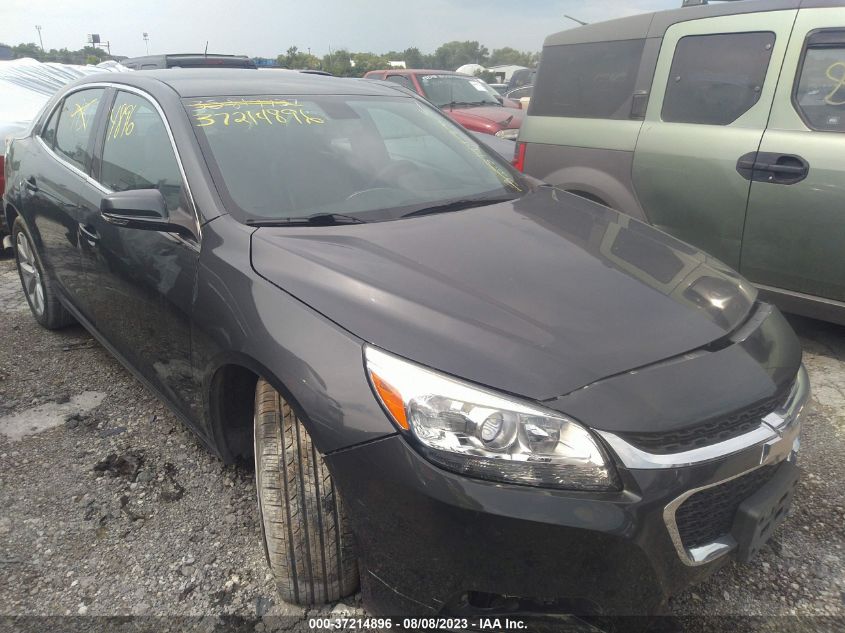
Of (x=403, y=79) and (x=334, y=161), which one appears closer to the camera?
(x=334, y=161)

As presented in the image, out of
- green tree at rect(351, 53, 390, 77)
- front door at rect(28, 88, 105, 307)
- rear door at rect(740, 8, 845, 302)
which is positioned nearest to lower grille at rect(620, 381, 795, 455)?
rear door at rect(740, 8, 845, 302)

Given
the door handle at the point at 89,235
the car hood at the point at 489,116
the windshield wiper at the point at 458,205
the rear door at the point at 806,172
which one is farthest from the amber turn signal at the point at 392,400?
the car hood at the point at 489,116

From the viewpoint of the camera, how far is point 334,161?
2.54 meters

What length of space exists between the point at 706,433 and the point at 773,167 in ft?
7.87

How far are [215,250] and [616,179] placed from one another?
2773 millimetres

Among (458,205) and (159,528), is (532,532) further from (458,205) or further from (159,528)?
(159,528)

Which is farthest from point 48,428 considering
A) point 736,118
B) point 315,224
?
point 736,118

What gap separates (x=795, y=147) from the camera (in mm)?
3322

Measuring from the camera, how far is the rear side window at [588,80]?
408cm

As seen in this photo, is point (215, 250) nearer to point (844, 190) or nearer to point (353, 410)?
point (353, 410)

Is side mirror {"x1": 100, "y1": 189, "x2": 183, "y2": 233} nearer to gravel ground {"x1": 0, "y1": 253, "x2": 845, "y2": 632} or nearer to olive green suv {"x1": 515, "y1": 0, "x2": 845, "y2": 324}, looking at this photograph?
gravel ground {"x1": 0, "y1": 253, "x2": 845, "y2": 632}

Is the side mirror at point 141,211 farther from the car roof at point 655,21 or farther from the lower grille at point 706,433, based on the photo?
the car roof at point 655,21

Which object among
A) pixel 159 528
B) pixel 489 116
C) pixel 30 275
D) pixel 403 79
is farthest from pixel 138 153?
pixel 403 79

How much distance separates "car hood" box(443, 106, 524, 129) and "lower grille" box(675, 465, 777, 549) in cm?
729
